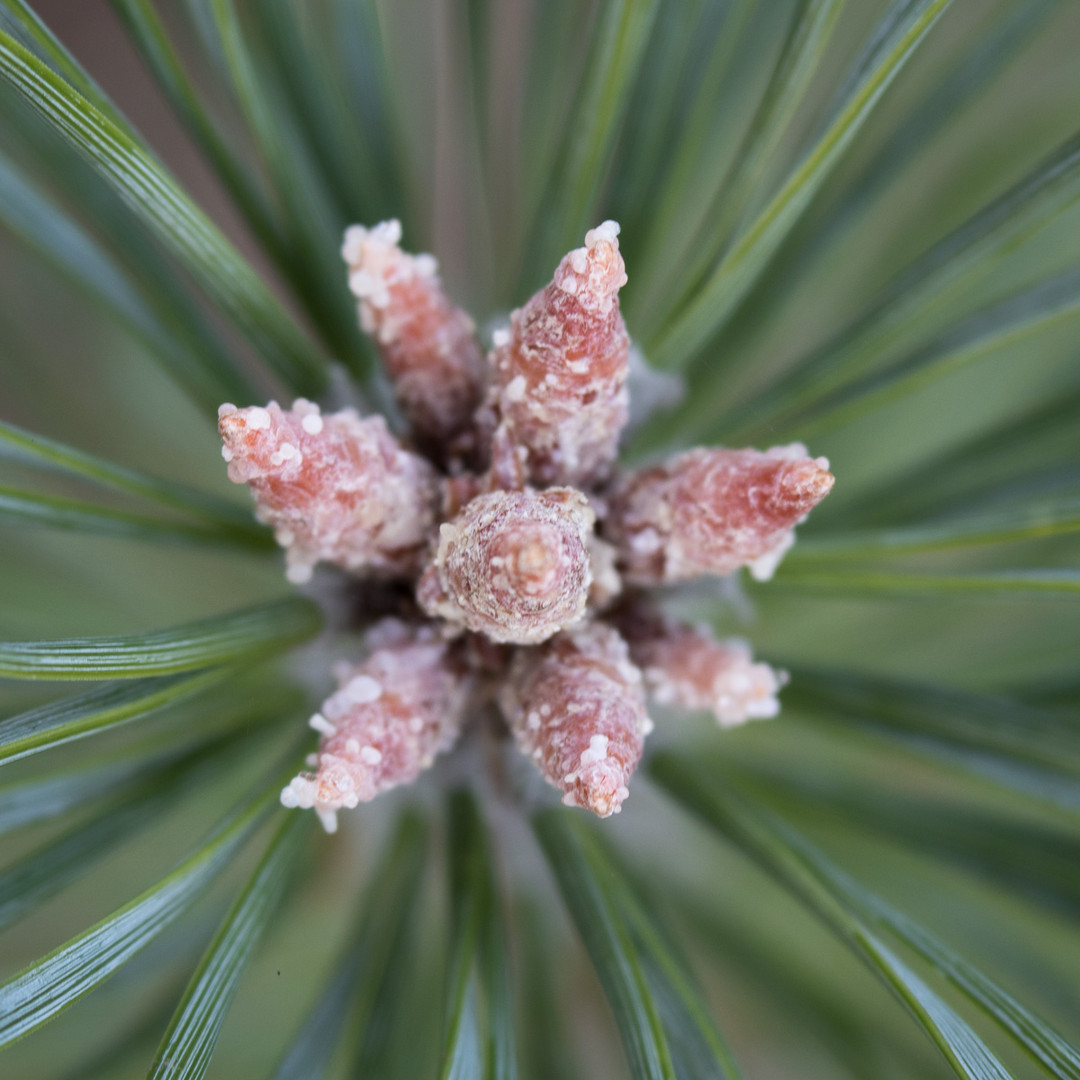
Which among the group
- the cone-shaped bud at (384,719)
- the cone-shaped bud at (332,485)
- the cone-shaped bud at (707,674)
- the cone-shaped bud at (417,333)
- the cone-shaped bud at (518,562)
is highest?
the cone-shaped bud at (417,333)

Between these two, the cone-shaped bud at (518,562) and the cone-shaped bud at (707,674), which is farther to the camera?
the cone-shaped bud at (707,674)

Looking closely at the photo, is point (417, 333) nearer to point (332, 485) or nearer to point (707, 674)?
point (332, 485)

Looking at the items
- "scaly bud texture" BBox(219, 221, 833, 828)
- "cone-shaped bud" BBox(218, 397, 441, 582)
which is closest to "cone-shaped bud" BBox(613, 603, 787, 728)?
"scaly bud texture" BBox(219, 221, 833, 828)

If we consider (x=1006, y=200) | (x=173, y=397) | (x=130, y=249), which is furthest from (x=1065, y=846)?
(x=173, y=397)

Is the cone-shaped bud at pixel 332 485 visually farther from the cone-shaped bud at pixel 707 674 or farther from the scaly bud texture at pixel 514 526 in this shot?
the cone-shaped bud at pixel 707 674

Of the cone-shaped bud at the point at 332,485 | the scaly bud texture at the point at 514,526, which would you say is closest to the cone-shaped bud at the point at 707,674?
the scaly bud texture at the point at 514,526

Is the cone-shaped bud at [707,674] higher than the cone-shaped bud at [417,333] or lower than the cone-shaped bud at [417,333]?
lower

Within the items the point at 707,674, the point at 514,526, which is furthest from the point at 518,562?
the point at 707,674
